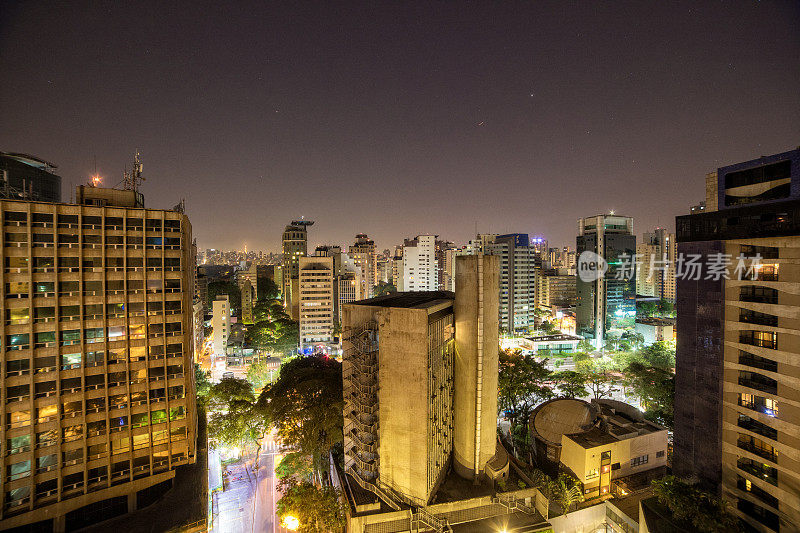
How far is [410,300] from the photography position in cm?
2867

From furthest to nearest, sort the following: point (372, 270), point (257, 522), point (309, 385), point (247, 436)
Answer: point (372, 270)
point (247, 436)
point (309, 385)
point (257, 522)

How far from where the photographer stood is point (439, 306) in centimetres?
2462

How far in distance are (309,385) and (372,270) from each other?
13403cm

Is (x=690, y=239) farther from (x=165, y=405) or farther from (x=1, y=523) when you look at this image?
(x=1, y=523)

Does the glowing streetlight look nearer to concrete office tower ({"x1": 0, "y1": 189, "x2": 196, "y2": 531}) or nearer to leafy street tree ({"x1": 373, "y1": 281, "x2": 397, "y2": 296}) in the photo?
concrete office tower ({"x1": 0, "y1": 189, "x2": 196, "y2": 531})

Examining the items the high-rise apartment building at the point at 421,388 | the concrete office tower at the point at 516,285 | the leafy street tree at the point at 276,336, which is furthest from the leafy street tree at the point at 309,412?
the concrete office tower at the point at 516,285

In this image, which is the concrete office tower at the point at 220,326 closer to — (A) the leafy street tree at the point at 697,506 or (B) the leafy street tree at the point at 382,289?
(A) the leafy street tree at the point at 697,506

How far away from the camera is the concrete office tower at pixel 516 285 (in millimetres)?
90938

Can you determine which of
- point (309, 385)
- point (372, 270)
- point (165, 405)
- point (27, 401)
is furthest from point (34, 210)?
point (372, 270)

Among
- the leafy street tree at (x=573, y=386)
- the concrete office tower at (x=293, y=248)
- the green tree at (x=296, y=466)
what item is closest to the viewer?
the green tree at (x=296, y=466)

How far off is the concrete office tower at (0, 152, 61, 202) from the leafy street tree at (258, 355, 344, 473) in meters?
37.9

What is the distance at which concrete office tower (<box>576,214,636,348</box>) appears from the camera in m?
80.2

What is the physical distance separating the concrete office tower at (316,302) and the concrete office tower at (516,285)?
151 ft

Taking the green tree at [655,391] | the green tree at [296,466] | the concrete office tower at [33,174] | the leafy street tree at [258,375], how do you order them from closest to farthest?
the green tree at [296,466] < the green tree at [655,391] < the concrete office tower at [33,174] < the leafy street tree at [258,375]
